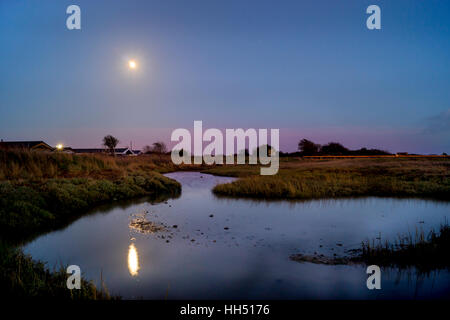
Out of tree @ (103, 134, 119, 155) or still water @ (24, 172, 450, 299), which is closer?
still water @ (24, 172, 450, 299)

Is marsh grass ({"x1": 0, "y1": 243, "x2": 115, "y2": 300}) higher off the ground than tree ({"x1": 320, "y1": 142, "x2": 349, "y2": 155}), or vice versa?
tree ({"x1": 320, "y1": 142, "x2": 349, "y2": 155})

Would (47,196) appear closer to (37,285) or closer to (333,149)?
(37,285)

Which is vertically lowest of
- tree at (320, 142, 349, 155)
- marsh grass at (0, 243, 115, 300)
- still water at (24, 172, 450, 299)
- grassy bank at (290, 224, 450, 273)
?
still water at (24, 172, 450, 299)

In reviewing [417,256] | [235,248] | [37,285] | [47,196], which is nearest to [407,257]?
[417,256]

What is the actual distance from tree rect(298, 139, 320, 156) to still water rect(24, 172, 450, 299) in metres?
78.7

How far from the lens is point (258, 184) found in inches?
887

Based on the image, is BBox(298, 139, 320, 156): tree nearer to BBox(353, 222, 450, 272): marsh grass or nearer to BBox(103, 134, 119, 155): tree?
BBox(103, 134, 119, 155): tree

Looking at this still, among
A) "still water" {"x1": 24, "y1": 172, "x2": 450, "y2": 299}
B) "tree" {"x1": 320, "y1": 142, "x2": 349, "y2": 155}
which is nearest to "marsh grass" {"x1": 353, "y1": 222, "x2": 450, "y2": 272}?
"still water" {"x1": 24, "y1": 172, "x2": 450, "y2": 299}

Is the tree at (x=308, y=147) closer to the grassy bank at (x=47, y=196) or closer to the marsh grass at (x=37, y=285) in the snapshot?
the grassy bank at (x=47, y=196)

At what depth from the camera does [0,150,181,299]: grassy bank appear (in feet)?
19.4

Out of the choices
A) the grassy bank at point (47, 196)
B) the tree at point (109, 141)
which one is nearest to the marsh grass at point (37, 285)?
the grassy bank at point (47, 196)

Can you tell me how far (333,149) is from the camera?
95.7 m

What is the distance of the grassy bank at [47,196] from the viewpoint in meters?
5.92
